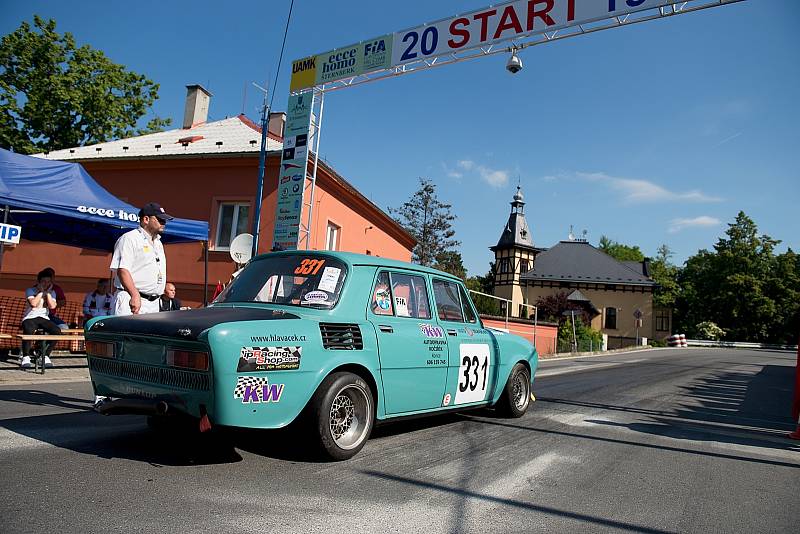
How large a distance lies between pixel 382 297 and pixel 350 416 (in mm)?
1094

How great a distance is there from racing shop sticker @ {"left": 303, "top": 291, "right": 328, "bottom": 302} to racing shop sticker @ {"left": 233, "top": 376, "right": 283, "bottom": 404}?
897mm

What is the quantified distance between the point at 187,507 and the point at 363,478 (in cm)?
120

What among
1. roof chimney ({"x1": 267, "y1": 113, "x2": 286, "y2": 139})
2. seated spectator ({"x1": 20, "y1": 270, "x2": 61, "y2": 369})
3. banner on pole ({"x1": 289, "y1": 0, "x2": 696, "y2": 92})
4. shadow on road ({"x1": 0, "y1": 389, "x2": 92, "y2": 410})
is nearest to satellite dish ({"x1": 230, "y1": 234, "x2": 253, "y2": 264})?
seated spectator ({"x1": 20, "y1": 270, "x2": 61, "y2": 369})

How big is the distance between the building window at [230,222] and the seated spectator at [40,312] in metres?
8.10

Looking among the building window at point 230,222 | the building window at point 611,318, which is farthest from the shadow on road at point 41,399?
the building window at point 611,318

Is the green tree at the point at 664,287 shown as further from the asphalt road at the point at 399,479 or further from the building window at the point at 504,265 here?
the asphalt road at the point at 399,479

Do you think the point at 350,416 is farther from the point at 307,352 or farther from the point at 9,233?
the point at 9,233

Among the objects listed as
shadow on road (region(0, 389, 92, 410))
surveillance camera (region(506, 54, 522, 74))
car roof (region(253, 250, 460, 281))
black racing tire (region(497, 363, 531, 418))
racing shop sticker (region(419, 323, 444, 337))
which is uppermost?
surveillance camera (region(506, 54, 522, 74))

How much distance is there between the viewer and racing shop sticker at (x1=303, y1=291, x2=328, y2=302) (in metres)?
4.29

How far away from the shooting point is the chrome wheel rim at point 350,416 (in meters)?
4.02

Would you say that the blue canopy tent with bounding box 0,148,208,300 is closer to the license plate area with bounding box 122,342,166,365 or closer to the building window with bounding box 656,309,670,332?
the license plate area with bounding box 122,342,166,365

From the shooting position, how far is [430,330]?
199 inches

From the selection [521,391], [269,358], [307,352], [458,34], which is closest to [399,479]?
[307,352]

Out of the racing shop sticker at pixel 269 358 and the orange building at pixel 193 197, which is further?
the orange building at pixel 193 197
